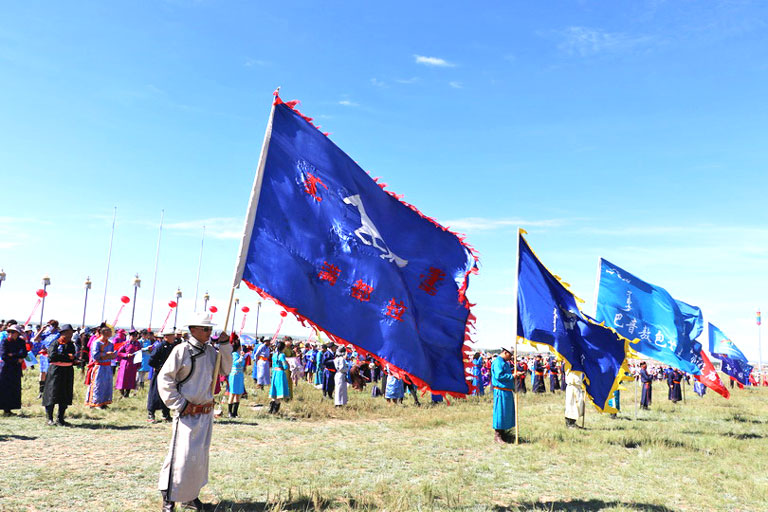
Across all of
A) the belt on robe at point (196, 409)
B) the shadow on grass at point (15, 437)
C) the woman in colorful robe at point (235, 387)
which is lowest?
the shadow on grass at point (15, 437)

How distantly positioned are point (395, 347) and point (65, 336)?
8630mm

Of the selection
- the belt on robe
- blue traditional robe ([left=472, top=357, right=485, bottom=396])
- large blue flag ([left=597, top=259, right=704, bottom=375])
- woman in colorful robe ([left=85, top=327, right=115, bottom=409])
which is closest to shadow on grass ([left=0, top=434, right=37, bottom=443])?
woman in colorful robe ([left=85, top=327, right=115, bottom=409])

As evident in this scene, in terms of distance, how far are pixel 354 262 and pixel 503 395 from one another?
677cm

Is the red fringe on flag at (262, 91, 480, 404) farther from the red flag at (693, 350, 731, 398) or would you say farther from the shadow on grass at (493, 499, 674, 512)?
the red flag at (693, 350, 731, 398)

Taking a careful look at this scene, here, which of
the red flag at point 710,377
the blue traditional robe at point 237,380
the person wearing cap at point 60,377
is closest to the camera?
the person wearing cap at point 60,377

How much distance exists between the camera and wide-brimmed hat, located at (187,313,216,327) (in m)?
5.92

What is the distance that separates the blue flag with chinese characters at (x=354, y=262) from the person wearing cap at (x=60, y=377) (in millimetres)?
7925

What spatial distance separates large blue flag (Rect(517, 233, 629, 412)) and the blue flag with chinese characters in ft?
14.8

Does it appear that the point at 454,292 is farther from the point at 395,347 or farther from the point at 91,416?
the point at 91,416

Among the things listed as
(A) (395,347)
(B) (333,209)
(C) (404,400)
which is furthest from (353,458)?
(C) (404,400)

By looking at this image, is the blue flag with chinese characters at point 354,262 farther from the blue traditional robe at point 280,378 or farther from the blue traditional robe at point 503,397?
the blue traditional robe at point 280,378

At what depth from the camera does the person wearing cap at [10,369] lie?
11938mm

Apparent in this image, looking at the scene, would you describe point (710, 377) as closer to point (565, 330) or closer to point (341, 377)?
point (565, 330)

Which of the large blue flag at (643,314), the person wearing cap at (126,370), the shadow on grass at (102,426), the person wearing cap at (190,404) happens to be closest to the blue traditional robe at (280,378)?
the shadow on grass at (102,426)
